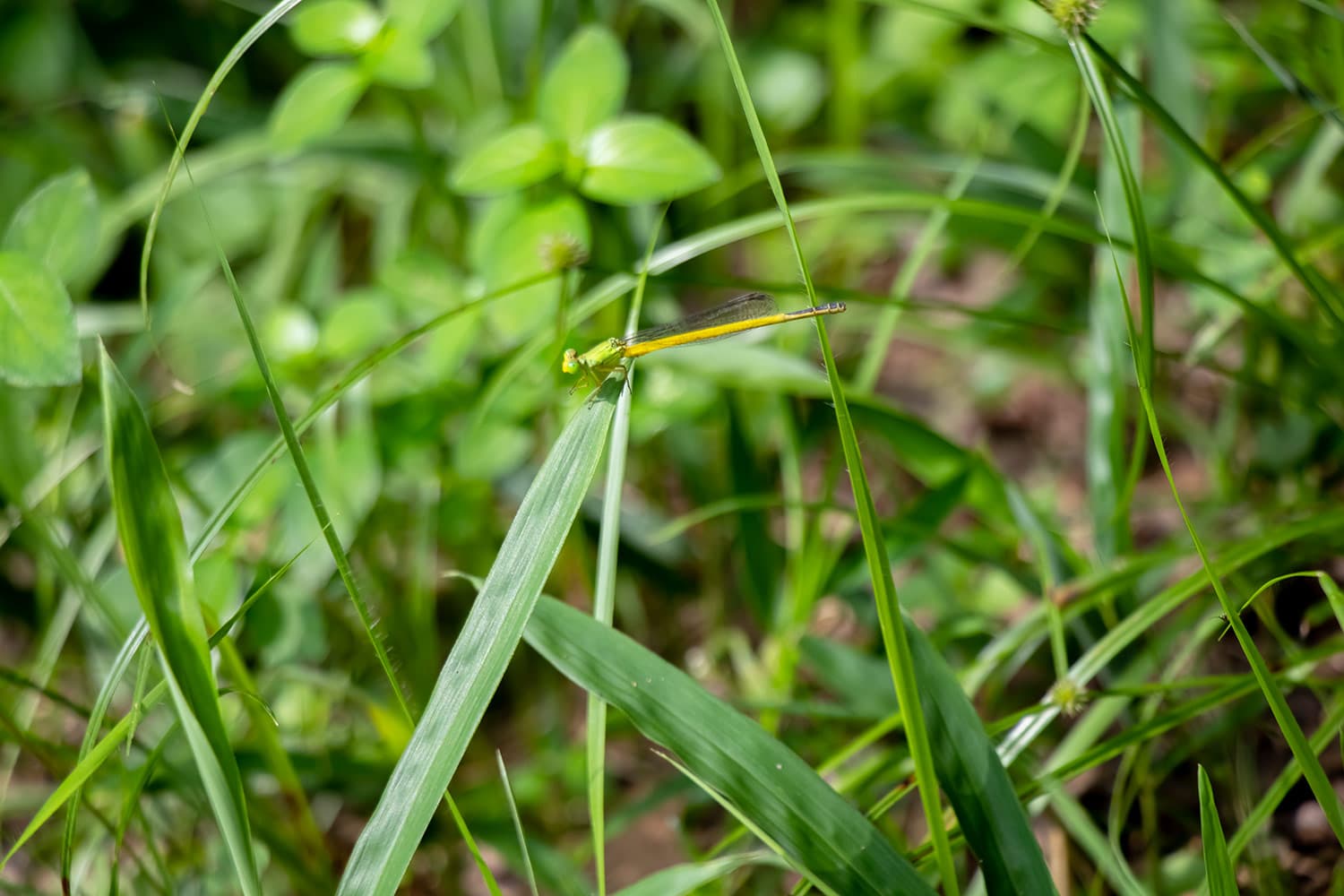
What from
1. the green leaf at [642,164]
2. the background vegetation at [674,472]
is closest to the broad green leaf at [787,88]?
the background vegetation at [674,472]

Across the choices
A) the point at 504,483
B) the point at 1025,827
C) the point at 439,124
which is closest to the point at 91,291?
the point at 439,124

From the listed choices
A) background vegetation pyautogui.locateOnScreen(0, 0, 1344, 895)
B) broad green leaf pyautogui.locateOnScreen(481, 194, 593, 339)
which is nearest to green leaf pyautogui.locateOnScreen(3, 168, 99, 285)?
background vegetation pyautogui.locateOnScreen(0, 0, 1344, 895)

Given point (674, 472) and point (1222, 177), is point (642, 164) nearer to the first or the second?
point (1222, 177)

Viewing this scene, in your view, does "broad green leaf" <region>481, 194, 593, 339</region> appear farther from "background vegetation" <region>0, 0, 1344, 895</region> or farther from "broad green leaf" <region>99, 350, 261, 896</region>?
"broad green leaf" <region>99, 350, 261, 896</region>

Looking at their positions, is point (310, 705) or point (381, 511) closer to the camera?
point (310, 705)

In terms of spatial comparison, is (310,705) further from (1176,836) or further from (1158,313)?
(1158,313)

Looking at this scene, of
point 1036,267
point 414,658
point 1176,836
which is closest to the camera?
point 1176,836

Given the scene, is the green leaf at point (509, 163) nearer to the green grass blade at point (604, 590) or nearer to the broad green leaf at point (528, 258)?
the broad green leaf at point (528, 258)
